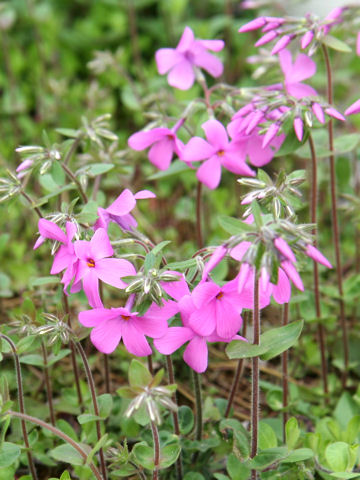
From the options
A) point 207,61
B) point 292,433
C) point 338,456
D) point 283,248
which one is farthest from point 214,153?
point 338,456

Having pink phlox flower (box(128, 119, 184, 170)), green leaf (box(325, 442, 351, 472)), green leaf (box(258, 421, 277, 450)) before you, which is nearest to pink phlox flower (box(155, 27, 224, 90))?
pink phlox flower (box(128, 119, 184, 170))

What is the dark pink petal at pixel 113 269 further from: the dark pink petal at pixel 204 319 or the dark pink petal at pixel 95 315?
the dark pink petal at pixel 204 319

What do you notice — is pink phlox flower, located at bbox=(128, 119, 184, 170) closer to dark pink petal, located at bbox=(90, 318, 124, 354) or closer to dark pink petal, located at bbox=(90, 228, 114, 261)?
dark pink petal, located at bbox=(90, 228, 114, 261)

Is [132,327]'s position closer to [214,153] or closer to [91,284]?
[91,284]

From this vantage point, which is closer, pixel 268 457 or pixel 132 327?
pixel 132 327

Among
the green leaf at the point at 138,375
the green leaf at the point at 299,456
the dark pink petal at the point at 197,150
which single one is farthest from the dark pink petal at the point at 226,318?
the dark pink petal at the point at 197,150

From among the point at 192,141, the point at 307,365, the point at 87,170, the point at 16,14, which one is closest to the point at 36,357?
the point at 87,170
